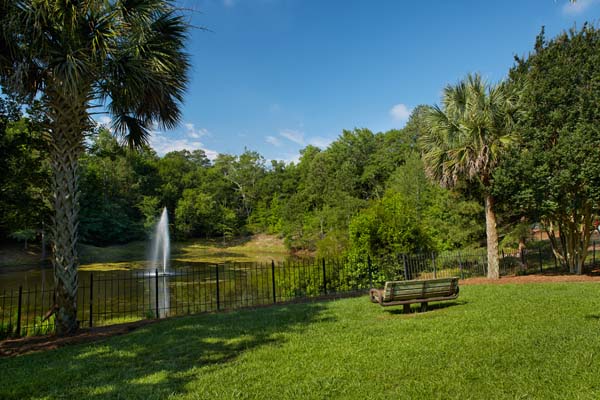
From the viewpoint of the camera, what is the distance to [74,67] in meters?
6.37

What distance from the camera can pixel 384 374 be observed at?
4070mm

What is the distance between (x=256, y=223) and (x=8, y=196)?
5009 cm

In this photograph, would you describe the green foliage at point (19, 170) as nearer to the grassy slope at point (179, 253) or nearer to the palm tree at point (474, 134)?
the palm tree at point (474, 134)

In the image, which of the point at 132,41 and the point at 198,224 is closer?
the point at 132,41

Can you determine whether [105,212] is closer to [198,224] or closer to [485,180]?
[198,224]

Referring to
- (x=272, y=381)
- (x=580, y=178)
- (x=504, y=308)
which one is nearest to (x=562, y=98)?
(x=580, y=178)

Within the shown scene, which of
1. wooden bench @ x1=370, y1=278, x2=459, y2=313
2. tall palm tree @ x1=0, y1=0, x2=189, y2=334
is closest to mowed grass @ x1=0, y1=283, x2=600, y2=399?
wooden bench @ x1=370, y1=278, x2=459, y2=313

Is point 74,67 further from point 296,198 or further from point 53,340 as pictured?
point 296,198

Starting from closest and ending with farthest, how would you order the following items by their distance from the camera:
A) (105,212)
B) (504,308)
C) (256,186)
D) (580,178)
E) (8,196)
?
(504,308) < (8,196) < (580,178) < (105,212) < (256,186)

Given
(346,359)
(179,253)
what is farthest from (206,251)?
(346,359)

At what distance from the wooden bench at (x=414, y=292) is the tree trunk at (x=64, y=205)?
6190 mm

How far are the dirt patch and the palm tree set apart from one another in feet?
37.6

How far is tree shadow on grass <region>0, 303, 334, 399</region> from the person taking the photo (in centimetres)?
414

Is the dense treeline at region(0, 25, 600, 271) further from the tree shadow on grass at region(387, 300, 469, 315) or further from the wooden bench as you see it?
the wooden bench
